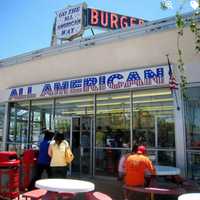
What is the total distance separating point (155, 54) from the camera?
11.3 metres

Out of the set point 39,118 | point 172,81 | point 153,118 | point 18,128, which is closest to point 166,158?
point 153,118

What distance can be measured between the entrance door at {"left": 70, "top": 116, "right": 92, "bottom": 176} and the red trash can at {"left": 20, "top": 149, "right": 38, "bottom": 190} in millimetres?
3193

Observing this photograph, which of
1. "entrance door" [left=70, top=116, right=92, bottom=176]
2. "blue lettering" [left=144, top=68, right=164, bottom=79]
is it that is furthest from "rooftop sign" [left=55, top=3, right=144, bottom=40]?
"blue lettering" [left=144, top=68, right=164, bottom=79]

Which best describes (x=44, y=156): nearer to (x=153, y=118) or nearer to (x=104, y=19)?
(x=153, y=118)

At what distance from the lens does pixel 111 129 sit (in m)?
12.9

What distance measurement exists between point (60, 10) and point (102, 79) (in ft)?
31.6

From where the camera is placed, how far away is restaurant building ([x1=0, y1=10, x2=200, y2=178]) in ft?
35.1

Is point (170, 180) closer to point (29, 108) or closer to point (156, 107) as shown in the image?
point (156, 107)

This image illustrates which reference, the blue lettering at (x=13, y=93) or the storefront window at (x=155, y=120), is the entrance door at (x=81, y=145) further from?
the blue lettering at (x=13, y=93)

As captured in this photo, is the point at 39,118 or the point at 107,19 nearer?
the point at 39,118

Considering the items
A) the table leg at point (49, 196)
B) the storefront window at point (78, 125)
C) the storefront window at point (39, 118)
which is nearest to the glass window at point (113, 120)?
the storefront window at point (78, 125)

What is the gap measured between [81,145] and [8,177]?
5.15 meters

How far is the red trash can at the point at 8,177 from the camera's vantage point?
335 inches

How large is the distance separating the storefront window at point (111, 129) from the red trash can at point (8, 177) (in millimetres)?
4655
